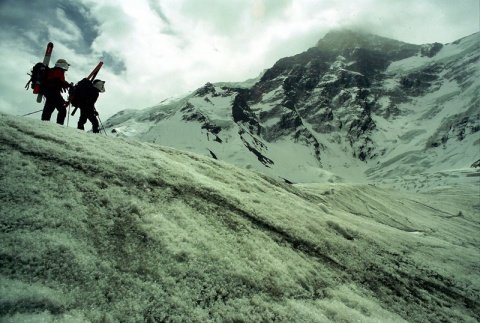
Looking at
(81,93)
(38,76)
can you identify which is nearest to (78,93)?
(81,93)

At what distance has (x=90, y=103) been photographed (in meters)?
14.8

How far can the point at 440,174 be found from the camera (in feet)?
575

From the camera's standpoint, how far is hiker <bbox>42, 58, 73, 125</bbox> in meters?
13.7

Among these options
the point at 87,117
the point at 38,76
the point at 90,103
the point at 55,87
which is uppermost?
the point at 38,76

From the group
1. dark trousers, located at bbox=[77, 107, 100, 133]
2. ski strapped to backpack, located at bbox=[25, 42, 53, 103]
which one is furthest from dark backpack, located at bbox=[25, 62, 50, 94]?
dark trousers, located at bbox=[77, 107, 100, 133]

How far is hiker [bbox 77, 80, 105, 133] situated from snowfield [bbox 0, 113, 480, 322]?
1.89 m

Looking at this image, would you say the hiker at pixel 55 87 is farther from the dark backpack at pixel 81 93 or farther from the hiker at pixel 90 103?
the hiker at pixel 90 103

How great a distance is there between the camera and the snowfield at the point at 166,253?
6496 mm

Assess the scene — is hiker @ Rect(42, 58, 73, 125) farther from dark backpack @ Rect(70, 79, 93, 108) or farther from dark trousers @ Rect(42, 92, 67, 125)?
dark backpack @ Rect(70, 79, 93, 108)

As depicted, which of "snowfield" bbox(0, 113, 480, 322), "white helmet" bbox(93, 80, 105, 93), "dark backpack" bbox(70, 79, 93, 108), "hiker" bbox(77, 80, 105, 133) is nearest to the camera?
"snowfield" bbox(0, 113, 480, 322)

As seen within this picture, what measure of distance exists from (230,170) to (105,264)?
40.5 feet

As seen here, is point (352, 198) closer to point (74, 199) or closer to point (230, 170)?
point (230, 170)

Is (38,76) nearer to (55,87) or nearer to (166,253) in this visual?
(55,87)

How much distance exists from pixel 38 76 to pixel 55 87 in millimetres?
857
